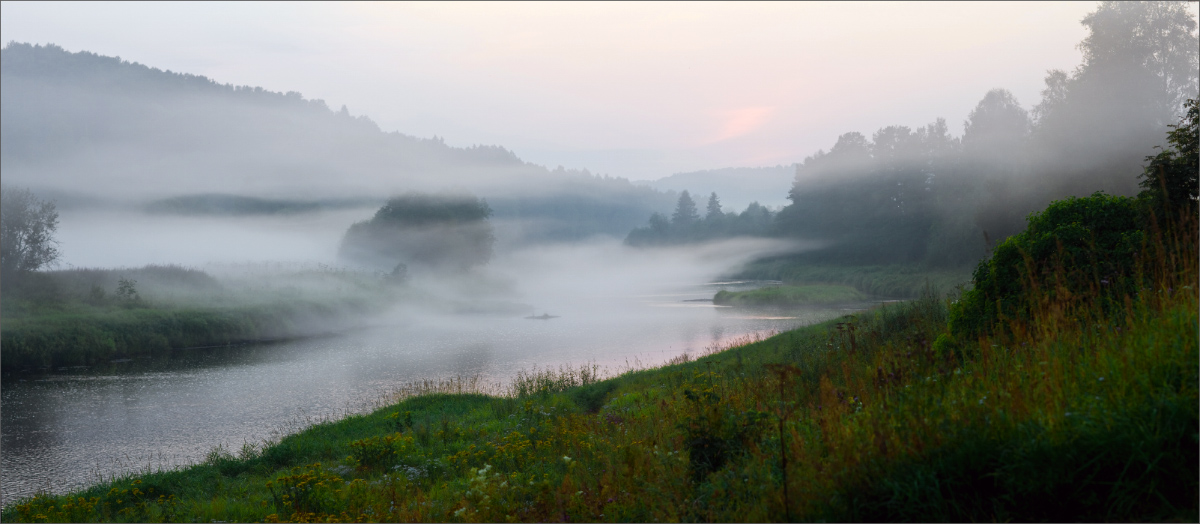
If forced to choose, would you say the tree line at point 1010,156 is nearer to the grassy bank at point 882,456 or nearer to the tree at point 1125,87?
the tree at point 1125,87

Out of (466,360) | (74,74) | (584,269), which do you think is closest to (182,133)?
(74,74)

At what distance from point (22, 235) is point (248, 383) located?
1122 inches

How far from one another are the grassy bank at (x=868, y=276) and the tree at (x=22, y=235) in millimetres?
55367

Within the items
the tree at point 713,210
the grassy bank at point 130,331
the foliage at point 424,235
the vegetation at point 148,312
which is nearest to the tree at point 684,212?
the tree at point 713,210

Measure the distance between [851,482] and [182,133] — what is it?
174402 millimetres

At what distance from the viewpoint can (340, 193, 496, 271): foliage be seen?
71.8 metres

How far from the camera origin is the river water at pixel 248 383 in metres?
15.0

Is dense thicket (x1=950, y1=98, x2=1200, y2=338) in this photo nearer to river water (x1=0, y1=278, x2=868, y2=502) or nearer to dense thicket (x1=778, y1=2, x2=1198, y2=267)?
dense thicket (x1=778, y1=2, x2=1198, y2=267)

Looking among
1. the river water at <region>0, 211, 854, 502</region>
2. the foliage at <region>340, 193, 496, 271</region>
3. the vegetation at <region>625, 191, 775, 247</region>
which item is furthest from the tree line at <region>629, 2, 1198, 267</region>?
the foliage at <region>340, 193, 496, 271</region>

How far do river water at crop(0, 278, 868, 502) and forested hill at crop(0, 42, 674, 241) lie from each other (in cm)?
4303

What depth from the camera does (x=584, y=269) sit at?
171 metres

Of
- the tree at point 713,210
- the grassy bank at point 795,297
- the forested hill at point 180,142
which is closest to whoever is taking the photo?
the grassy bank at point 795,297

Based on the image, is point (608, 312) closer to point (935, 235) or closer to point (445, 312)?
point (445, 312)

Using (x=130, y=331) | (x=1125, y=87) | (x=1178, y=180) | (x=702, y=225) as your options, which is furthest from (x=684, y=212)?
(x=1178, y=180)
